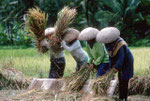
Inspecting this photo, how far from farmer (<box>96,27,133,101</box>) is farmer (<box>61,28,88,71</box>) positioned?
3.18 feet

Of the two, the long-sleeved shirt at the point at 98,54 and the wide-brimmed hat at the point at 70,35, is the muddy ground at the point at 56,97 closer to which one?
Result: the long-sleeved shirt at the point at 98,54

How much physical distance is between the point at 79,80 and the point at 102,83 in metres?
0.65

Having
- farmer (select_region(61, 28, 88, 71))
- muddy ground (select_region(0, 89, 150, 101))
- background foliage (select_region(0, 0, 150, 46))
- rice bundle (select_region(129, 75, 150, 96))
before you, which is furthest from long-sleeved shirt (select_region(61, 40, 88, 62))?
background foliage (select_region(0, 0, 150, 46))

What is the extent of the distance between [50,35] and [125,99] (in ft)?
5.81

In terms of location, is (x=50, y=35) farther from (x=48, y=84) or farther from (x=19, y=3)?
(x=19, y=3)

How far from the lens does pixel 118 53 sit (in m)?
4.20

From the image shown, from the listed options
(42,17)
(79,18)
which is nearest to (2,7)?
(79,18)

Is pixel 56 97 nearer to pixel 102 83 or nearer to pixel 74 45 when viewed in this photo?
pixel 102 83

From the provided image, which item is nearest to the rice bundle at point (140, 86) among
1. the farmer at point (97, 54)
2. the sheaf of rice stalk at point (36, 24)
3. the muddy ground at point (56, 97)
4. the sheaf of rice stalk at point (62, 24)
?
the muddy ground at point (56, 97)

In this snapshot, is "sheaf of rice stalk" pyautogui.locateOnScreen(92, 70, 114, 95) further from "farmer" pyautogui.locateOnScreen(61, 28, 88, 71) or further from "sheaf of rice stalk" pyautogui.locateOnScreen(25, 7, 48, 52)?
"sheaf of rice stalk" pyautogui.locateOnScreen(25, 7, 48, 52)

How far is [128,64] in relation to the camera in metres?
4.31

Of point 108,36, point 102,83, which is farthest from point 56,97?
point 108,36

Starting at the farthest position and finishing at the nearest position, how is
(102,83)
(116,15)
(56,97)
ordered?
(116,15) → (56,97) → (102,83)

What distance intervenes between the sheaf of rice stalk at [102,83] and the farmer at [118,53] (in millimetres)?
127
